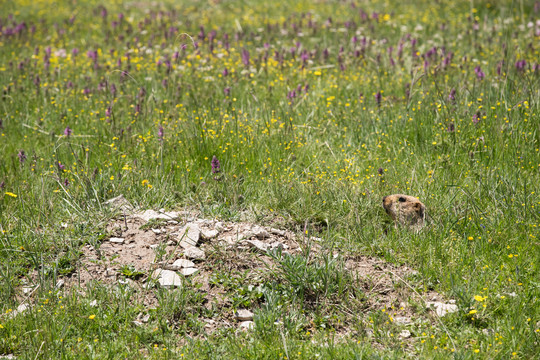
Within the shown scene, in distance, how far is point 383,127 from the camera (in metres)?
5.93

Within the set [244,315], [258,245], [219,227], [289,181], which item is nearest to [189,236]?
[219,227]

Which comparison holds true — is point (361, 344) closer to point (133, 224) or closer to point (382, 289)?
point (382, 289)

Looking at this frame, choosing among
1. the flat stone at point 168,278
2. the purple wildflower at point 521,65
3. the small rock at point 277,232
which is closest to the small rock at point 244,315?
the flat stone at point 168,278

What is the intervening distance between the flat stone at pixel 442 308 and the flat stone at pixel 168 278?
179cm

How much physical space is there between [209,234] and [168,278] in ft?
1.88

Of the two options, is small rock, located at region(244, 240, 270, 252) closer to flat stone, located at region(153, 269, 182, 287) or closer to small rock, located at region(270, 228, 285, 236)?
small rock, located at region(270, 228, 285, 236)

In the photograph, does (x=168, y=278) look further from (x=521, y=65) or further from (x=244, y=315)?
(x=521, y=65)

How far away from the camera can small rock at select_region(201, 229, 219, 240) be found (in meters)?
4.21

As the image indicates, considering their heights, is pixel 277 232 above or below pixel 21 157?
below

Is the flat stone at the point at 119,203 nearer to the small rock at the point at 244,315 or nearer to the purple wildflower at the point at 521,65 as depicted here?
the small rock at the point at 244,315

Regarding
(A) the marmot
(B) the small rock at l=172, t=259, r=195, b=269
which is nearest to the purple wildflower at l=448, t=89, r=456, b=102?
(A) the marmot

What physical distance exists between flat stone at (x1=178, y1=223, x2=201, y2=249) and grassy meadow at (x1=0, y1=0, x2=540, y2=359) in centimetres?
35

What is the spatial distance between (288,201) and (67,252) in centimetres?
189

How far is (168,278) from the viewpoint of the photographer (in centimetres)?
381
